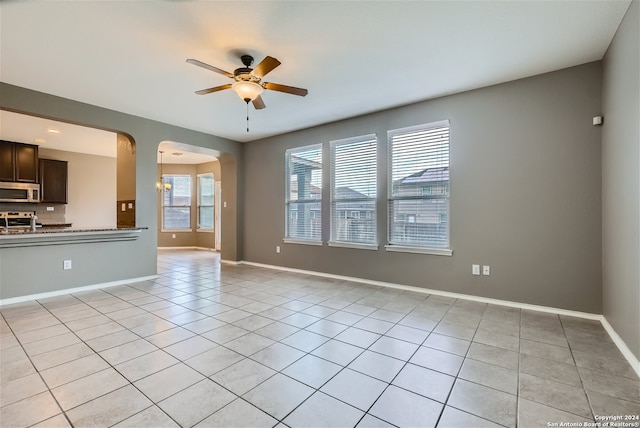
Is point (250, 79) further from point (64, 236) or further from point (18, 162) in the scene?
point (18, 162)

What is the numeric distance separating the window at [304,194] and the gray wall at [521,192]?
1254mm

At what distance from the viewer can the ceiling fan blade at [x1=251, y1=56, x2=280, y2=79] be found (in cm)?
237

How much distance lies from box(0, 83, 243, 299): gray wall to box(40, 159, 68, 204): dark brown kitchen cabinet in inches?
135

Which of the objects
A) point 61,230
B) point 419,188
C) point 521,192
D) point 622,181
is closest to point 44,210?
point 61,230

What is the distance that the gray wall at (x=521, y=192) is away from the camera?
2.99 metres

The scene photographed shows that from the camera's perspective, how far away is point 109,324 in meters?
2.87

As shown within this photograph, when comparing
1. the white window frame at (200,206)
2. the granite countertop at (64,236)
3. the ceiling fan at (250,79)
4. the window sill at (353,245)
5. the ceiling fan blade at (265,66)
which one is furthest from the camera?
the white window frame at (200,206)

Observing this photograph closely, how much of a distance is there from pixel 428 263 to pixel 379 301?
2.97 ft

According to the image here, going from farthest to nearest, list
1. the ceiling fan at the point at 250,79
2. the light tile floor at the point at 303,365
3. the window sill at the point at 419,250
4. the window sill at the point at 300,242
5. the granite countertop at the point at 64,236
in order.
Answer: the window sill at the point at 300,242
the window sill at the point at 419,250
the granite countertop at the point at 64,236
the ceiling fan at the point at 250,79
the light tile floor at the point at 303,365

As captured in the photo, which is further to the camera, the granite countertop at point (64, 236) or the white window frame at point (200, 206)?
the white window frame at point (200, 206)

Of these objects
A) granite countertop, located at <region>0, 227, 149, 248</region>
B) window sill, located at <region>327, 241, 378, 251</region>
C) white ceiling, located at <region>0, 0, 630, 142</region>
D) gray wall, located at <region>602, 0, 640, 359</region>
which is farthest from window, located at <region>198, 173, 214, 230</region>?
gray wall, located at <region>602, 0, 640, 359</region>

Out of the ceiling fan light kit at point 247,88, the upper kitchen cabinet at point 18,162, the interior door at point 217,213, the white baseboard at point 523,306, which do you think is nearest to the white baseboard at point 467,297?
the white baseboard at point 523,306

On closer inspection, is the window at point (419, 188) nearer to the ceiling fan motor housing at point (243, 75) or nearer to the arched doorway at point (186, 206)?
the ceiling fan motor housing at point (243, 75)

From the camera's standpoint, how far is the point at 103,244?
14.2 feet
